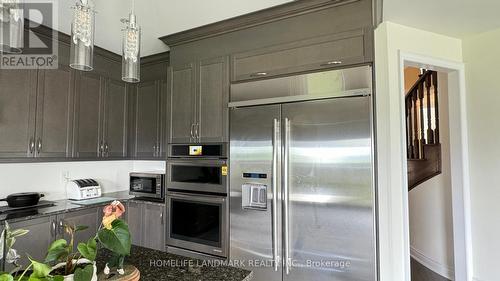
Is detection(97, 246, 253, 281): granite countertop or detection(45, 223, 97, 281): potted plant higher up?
detection(45, 223, 97, 281): potted plant

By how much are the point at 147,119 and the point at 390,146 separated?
2.79 metres

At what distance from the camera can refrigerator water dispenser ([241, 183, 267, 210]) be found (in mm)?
2231

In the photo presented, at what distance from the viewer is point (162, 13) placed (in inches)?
89.9

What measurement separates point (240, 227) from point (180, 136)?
1.13 metres

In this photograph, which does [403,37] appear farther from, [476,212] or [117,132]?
[117,132]

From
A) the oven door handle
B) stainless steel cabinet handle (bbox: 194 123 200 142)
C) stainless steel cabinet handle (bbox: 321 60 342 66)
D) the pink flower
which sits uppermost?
stainless steel cabinet handle (bbox: 321 60 342 66)

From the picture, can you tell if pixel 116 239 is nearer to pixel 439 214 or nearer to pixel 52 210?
pixel 52 210

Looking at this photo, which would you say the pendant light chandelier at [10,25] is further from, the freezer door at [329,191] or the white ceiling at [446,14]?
the white ceiling at [446,14]

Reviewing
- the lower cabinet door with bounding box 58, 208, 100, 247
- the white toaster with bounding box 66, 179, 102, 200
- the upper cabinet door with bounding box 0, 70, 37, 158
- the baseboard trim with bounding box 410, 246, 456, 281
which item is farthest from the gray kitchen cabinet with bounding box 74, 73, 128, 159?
the baseboard trim with bounding box 410, 246, 456, 281

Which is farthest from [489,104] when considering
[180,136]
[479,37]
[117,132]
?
[117,132]

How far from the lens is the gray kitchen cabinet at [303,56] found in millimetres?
1991

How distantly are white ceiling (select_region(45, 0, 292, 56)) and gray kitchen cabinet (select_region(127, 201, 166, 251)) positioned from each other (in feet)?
6.05

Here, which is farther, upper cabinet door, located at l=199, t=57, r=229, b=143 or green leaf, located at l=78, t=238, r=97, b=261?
upper cabinet door, located at l=199, t=57, r=229, b=143

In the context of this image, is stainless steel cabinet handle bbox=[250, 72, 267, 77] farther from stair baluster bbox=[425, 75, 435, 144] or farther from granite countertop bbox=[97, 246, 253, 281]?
stair baluster bbox=[425, 75, 435, 144]
